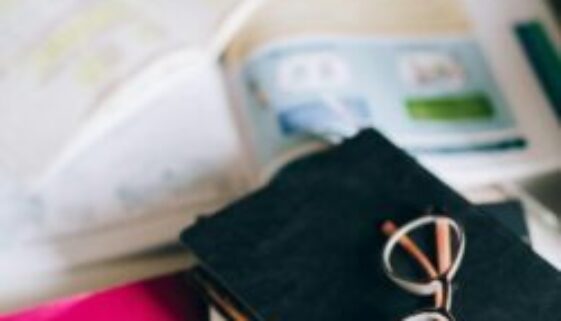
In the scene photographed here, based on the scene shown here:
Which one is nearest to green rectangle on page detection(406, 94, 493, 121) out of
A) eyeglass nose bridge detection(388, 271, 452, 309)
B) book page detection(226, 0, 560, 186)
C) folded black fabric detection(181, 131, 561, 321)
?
book page detection(226, 0, 560, 186)

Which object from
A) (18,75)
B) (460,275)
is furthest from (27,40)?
(460,275)

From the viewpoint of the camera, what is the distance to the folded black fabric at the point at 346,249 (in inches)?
Result: 22.8

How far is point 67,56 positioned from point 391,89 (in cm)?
29

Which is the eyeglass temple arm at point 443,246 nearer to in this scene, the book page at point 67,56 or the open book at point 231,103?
the open book at point 231,103

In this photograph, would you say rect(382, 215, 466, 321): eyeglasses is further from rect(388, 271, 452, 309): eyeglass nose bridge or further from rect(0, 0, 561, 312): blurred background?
rect(0, 0, 561, 312): blurred background

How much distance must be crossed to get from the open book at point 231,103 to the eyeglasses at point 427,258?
0.13 meters

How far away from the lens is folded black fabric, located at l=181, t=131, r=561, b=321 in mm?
579

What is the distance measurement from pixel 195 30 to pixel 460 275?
1.21 feet

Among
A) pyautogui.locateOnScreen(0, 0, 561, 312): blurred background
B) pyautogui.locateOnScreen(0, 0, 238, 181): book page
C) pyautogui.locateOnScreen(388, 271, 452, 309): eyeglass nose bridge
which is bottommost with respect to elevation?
pyautogui.locateOnScreen(388, 271, 452, 309): eyeglass nose bridge

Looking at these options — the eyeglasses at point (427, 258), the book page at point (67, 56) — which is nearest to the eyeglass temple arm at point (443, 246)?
the eyeglasses at point (427, 258)

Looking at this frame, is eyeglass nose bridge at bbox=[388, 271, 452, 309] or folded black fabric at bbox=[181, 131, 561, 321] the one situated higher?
folded black fabric at bbox=[181, 131, 561, 321]

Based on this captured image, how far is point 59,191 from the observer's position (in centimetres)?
73

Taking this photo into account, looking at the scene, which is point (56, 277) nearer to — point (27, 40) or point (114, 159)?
point (114, 159)

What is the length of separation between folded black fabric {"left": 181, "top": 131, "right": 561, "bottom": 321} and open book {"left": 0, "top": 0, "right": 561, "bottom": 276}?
0.08 metres
